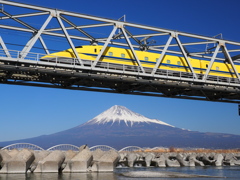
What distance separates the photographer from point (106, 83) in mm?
37219

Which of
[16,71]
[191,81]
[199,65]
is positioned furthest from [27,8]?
[199,65]

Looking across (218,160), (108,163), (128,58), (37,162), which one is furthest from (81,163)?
(218,160)

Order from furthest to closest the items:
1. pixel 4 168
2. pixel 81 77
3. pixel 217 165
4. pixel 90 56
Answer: pixel 217 165 → pixel 90 56 → pixel 81 77 → pixel 4 168

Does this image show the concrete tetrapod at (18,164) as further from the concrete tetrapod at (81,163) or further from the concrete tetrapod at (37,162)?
the concrete tetrapod at (81,163)

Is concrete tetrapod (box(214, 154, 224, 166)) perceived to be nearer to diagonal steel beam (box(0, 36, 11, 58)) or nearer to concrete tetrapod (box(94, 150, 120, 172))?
concrete tetrapod (box(94, 150, 120, 172))

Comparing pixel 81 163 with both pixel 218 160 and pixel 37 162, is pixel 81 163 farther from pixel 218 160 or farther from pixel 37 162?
pixel 218 160

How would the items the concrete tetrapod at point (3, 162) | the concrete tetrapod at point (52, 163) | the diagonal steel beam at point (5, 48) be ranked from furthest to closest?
the diagonal steel beam at point (5, 48) → the concrete tetrapod at point (52, 163) → the concrete tetrapod at point (3, 162)

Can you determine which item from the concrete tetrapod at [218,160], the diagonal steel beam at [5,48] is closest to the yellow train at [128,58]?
the diagonal steel beam at [5,48]

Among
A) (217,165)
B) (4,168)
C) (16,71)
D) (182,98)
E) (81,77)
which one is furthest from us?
(217,165)

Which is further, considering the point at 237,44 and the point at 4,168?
the point at 237,44

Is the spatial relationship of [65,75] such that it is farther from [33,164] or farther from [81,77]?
[33,164]

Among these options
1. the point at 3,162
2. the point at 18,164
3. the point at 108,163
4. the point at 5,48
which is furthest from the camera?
the point at 5,48

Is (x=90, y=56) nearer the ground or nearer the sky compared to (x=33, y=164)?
nearer the sky

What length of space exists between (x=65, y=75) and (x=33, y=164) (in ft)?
27.4
